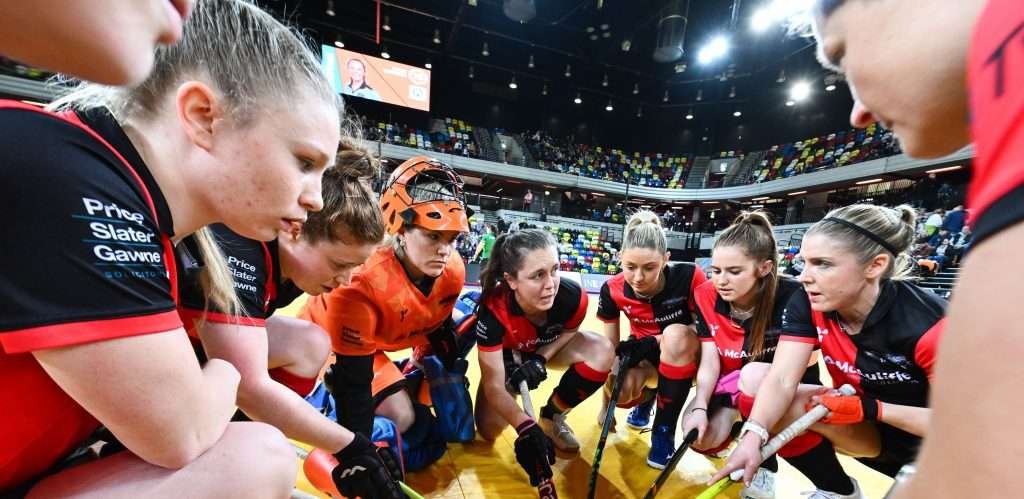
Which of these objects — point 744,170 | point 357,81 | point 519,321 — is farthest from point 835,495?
point 744,170

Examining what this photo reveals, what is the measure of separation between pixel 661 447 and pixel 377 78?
1556 centimetres

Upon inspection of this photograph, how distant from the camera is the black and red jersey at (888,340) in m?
1.42

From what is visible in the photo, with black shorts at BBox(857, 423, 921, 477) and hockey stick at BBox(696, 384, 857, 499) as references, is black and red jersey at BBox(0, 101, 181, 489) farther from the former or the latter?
black shorts at BBox(857, 423, 921, 477)

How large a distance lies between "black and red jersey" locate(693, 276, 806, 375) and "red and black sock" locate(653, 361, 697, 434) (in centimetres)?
19

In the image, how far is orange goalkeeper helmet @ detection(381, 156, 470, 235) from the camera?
182cm

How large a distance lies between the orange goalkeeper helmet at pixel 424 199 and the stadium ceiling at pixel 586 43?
793 cm

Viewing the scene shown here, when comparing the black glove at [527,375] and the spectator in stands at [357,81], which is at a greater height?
the spectator in stands at [357,81]

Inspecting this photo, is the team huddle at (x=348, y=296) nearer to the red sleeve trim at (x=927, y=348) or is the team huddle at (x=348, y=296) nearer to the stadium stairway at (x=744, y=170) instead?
the red sleeve trim at (x=927, y=348)

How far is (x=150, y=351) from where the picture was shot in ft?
1.83

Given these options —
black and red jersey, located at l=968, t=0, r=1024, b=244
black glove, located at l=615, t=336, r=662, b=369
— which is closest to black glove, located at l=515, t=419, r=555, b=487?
black glove, located at l=615, t=336, r=662, b=369

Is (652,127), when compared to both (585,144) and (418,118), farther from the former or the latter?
(418,118)

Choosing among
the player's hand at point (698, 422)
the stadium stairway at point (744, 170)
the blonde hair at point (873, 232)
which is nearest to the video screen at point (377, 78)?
the stadium stairway at point (744, 170)

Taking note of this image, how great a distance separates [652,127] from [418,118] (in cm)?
1115

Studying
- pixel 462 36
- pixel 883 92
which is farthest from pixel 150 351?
pixel 462 36
